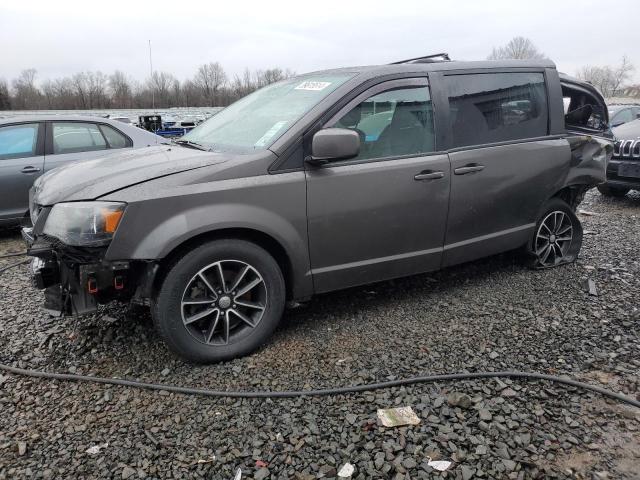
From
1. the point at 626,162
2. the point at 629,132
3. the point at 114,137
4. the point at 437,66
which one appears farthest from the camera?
the point at 629,132

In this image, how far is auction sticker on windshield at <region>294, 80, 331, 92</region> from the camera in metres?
3.48

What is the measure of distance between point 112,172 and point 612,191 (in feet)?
27.1

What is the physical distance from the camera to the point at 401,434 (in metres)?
2.40

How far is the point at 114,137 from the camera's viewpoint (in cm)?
663

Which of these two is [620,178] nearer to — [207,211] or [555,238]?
[555,238]

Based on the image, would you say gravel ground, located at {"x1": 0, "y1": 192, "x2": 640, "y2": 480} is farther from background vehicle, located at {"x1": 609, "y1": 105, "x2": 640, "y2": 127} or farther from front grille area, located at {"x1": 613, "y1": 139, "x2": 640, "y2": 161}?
Result: background vehicle, located at {"x1": 609, "y1": 105, "x2": 640, "y2": 127}

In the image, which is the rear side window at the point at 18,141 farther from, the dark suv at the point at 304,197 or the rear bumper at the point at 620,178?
the rear bumper at the point at 620,178

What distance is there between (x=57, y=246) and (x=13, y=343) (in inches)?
42.9

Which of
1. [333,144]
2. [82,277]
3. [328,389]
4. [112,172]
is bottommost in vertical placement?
[328,389]

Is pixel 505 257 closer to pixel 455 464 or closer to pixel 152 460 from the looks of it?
pixel 455 464

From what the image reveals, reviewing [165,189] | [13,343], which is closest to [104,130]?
[13,343]

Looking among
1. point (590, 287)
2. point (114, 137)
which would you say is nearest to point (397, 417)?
point (590, 287)

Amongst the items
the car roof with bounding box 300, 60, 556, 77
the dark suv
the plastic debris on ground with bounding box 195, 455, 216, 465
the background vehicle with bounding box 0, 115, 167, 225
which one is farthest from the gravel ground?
the background vehicle with bounding box 0, 115, 167, 225

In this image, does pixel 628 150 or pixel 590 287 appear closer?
pixel 590 287
